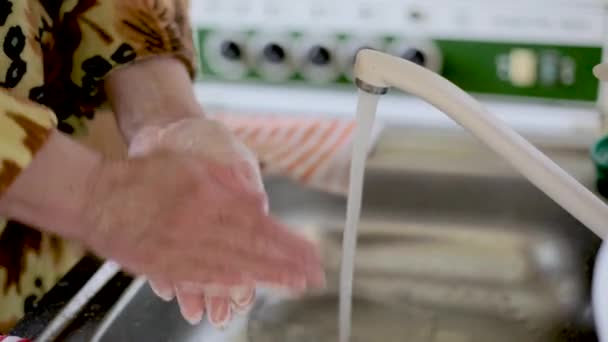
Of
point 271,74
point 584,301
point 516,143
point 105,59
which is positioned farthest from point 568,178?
point 271,74

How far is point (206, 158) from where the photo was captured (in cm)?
55

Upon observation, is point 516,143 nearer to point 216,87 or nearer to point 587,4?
point 587,4

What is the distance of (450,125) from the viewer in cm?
87

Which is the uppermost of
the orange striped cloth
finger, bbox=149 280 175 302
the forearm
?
the forearm

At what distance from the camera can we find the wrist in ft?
1.61

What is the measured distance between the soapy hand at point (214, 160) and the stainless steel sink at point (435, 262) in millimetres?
113

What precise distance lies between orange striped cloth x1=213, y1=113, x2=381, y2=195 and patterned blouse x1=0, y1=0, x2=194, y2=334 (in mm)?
181

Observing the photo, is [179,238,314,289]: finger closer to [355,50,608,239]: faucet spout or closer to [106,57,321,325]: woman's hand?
[106,57,321,325]: woman's hand

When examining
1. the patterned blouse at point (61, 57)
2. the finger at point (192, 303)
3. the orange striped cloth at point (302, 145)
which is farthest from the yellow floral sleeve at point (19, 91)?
the orange striped cloth at point (302, 145)

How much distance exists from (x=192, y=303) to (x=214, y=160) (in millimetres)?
84

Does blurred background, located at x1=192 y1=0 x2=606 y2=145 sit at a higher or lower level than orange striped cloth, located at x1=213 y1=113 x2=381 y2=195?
higher

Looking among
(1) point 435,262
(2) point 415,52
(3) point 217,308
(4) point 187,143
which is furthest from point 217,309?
(2) point 415,52

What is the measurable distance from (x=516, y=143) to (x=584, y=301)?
20cm

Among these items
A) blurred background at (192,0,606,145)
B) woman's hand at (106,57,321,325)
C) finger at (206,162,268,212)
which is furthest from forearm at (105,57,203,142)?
blurred background at (192,0,606,145)
